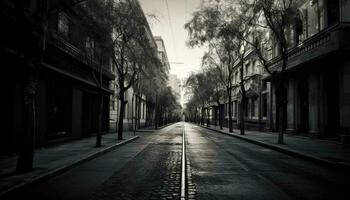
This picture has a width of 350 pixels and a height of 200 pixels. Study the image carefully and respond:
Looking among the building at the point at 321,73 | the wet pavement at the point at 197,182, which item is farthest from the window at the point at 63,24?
the building at the point at 321,73

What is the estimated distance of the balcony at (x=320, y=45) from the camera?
1627cm

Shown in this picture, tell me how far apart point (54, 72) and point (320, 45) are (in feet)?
50.0

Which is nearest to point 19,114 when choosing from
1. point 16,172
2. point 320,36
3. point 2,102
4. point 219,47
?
point 2,102

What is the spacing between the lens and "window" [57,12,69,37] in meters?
15.9

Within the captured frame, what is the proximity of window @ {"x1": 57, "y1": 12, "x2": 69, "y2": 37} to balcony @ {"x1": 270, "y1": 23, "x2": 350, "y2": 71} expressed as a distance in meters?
14.4

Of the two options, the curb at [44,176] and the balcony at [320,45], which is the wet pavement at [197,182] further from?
the balcony at [320,45]

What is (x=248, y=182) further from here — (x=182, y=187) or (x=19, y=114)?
(x=19, y=114)

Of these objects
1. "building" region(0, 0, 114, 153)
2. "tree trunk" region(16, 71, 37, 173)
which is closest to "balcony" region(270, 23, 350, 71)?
"building" region(0, 0, 114, 153)

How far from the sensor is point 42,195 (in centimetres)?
593

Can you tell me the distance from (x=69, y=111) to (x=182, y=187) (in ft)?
42.3

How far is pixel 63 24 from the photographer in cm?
1645

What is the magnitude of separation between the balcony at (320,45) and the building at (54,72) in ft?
41.0

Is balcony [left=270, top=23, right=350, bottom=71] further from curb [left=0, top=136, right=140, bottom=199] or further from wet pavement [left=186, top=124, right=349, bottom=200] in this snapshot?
curb [left=0, top=136, right=140, bottom=199]

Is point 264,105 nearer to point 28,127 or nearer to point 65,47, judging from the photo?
point 65,47
